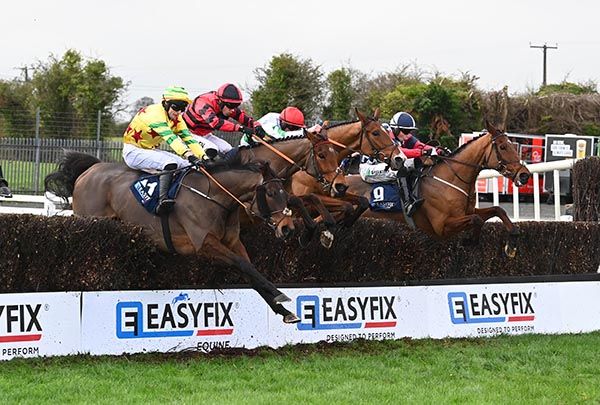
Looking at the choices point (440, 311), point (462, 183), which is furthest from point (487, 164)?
point (440, 311)

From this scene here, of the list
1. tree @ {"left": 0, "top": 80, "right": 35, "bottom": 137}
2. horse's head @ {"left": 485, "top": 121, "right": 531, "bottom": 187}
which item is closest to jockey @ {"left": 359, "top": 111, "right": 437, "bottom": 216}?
horse's head @ {"left": 485, "top": 121, "right": 531, "bottom": 187}

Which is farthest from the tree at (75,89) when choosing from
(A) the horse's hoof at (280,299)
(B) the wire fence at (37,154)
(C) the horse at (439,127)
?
(A) the horse's hoof at (280,299)

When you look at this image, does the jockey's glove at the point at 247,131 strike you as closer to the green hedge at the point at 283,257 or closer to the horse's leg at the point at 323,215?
the horse's leg at the point at 323,215

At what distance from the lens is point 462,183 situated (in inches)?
434

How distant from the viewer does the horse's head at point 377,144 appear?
400 inches

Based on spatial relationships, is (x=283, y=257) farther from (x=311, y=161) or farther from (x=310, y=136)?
(x=310, y=136)

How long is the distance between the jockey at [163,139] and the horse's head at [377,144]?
6.46ft

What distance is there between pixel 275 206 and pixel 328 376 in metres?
1.49

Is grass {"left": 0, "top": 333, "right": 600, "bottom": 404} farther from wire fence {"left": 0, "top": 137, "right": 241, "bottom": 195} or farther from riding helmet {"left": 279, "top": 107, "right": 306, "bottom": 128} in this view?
wire fence {"left": 0, "top": 137, "right": 241, "bottom": 195}

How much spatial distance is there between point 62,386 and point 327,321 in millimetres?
3017

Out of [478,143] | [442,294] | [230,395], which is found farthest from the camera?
[478,143]

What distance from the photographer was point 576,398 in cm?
673

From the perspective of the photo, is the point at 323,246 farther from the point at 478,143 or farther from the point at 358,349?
the point at 478,143

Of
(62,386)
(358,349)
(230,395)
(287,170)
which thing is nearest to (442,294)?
(358,349)
